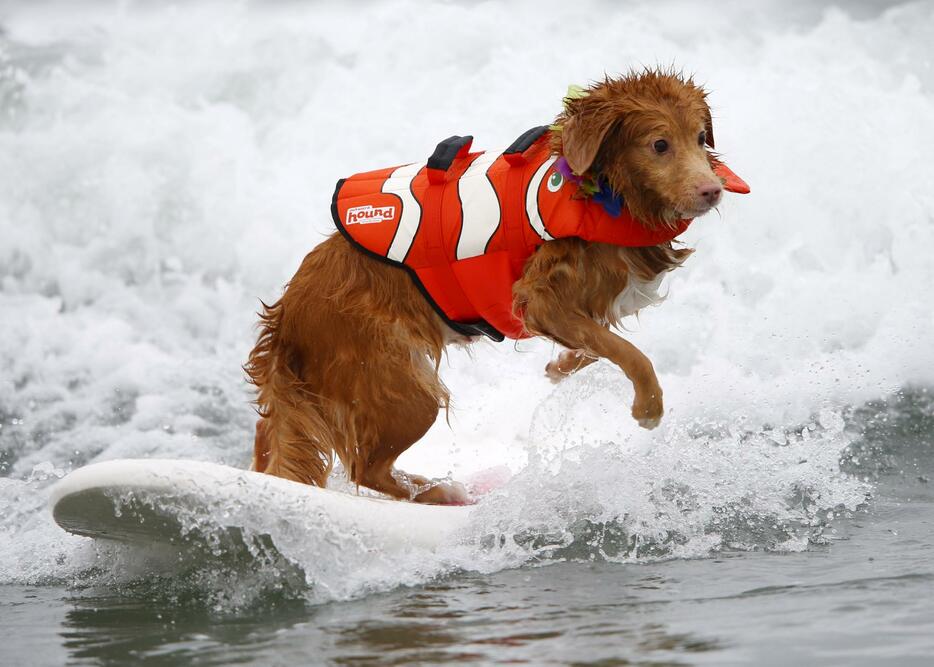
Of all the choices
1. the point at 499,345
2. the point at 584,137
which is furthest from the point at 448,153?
the point at 499,345

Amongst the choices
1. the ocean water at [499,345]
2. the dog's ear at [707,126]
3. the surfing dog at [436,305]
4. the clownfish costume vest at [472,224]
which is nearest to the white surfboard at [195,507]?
the ocean water at [499,345]

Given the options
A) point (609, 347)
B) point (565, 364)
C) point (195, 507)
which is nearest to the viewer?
point (195, 507)

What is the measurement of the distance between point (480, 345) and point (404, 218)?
3076 mm

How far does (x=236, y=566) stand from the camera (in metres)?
3.88

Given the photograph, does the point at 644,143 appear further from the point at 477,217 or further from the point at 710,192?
the point at 477,217

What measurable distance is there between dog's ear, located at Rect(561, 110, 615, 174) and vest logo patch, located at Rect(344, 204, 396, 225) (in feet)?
2.16

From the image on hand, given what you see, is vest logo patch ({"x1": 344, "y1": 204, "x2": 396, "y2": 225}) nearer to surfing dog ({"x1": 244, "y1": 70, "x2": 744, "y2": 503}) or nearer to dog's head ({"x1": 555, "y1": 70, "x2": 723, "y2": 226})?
surfing dog ({"x1": 244, "y1": 70, "x2": 744, "y2": 503})

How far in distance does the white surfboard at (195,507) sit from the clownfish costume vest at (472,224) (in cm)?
84

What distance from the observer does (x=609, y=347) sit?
4.16 m

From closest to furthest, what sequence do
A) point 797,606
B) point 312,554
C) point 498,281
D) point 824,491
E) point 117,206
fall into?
point 797,606 < point 312,554 < point 498,281 < point 824,491 < point 117,206

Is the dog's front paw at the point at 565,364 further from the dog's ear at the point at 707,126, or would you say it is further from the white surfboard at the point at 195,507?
the white surfboard at the point at 195,507

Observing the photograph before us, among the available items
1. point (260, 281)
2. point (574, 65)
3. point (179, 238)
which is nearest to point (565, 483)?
point (260, 281)

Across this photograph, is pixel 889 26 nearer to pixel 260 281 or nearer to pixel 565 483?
pixel 260 281

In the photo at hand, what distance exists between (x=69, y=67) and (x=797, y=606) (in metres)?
9.60
